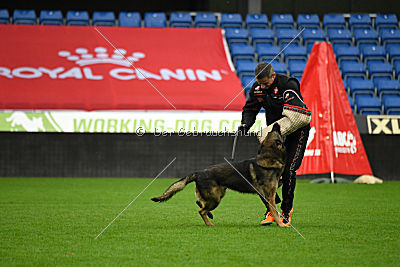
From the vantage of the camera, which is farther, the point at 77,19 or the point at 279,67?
the point at 77,19

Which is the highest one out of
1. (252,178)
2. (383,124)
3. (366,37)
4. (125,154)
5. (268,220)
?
(366,37)

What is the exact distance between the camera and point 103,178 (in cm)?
1398

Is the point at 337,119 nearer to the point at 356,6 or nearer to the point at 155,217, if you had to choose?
the point at 155,217

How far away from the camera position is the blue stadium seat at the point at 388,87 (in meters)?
17.1

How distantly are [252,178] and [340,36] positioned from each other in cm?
1383

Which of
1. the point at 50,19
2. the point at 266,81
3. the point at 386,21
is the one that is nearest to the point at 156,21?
the point at 50,19

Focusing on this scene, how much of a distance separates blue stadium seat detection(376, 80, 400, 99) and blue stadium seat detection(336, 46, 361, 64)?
1.48 metres

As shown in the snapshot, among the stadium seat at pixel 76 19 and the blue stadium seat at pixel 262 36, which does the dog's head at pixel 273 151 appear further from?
the stadium seat at pixel 76 19

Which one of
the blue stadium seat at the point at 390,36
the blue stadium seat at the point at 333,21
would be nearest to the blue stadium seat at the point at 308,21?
the blue stadium seat at the point at 333,21

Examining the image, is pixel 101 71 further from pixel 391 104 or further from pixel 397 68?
pixel 397 68

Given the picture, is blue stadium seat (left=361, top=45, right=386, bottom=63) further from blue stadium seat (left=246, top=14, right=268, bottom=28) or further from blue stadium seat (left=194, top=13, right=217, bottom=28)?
blue stadium seat (left=194, top=13, right=217, bottom=28)

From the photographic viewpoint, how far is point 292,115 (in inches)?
247

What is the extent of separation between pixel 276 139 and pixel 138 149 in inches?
316

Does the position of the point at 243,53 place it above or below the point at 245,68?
above
